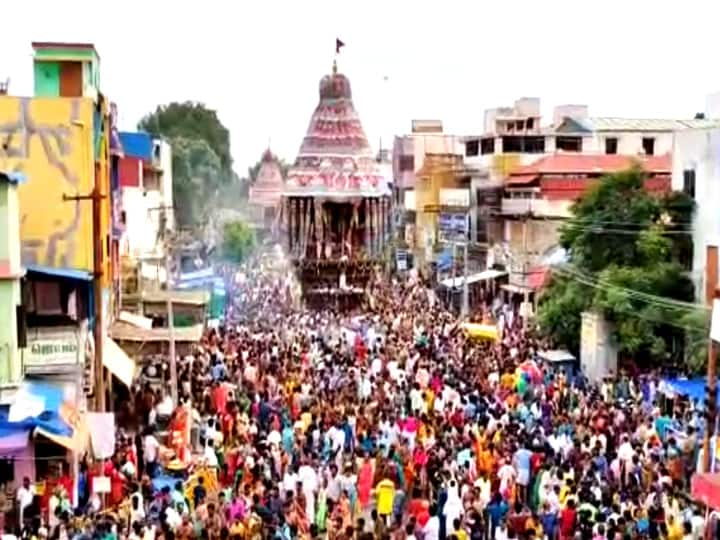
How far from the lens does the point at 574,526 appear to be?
48.5 feet

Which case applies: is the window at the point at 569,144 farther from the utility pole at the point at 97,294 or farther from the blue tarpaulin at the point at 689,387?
the utility pole at the point at 97,294

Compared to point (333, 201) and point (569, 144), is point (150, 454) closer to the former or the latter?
point (333, 201)

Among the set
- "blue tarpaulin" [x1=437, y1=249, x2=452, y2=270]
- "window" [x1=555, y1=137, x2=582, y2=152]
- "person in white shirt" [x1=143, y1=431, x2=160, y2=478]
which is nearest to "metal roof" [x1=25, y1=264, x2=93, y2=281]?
"person in white shirt" [x1=143, y1=431, x2=160, y2=478]

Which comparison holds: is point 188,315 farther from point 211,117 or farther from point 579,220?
point 211,117

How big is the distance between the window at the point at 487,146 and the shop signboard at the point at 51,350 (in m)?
38.3

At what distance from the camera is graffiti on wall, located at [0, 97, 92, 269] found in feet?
73.3

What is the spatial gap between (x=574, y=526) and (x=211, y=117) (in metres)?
67.3

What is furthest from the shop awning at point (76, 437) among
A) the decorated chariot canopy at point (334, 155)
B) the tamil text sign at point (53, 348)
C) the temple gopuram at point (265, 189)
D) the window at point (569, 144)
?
the temple gopuram at point (265, 189)

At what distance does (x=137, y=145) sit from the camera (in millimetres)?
41188

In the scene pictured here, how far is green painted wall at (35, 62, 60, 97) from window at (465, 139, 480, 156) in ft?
117

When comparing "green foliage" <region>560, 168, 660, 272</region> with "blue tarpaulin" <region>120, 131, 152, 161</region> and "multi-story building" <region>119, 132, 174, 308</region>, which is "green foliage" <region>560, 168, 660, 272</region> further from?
"blue tarpaulin" <region>120, 131, 152, 161</region>

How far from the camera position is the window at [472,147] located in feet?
194

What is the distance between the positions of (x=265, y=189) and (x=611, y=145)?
42.5 meters

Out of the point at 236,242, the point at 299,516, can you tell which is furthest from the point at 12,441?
the point at 236,242
